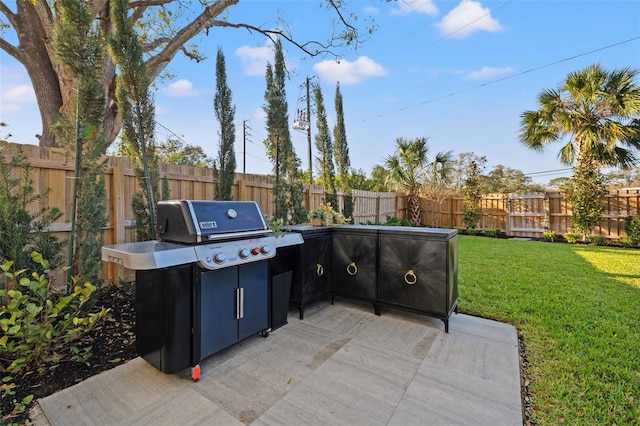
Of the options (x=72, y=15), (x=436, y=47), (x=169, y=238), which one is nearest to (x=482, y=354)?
(x=169, y=238)

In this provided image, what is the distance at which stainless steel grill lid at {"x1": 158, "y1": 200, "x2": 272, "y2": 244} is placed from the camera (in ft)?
6.18

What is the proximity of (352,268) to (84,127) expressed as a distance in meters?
2.95

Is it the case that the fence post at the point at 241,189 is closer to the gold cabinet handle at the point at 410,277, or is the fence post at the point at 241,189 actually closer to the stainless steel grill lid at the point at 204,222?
the stainless steel grill lid at the point at 204,222

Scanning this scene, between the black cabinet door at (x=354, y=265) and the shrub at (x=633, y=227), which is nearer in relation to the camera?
the black cabinet door at (x=354, y=265)

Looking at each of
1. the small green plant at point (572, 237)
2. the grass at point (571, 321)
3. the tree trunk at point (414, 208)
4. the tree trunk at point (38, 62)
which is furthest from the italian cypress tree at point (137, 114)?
the small green plant at point (572, 237)

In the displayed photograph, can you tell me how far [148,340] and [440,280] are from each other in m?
2.47

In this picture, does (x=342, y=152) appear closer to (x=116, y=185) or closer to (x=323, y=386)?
(x=116, y=185)

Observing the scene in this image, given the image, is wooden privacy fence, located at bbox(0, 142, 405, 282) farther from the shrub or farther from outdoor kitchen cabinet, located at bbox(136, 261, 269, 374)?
the shrub

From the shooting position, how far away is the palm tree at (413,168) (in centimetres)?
1022

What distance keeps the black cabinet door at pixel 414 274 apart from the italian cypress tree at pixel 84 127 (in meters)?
2.79

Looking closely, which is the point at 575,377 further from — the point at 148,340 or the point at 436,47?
the point at 436,47

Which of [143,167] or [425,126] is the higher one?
[425,126]

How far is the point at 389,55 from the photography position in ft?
28.4

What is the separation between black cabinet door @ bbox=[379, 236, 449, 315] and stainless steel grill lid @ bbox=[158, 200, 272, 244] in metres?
1.38
